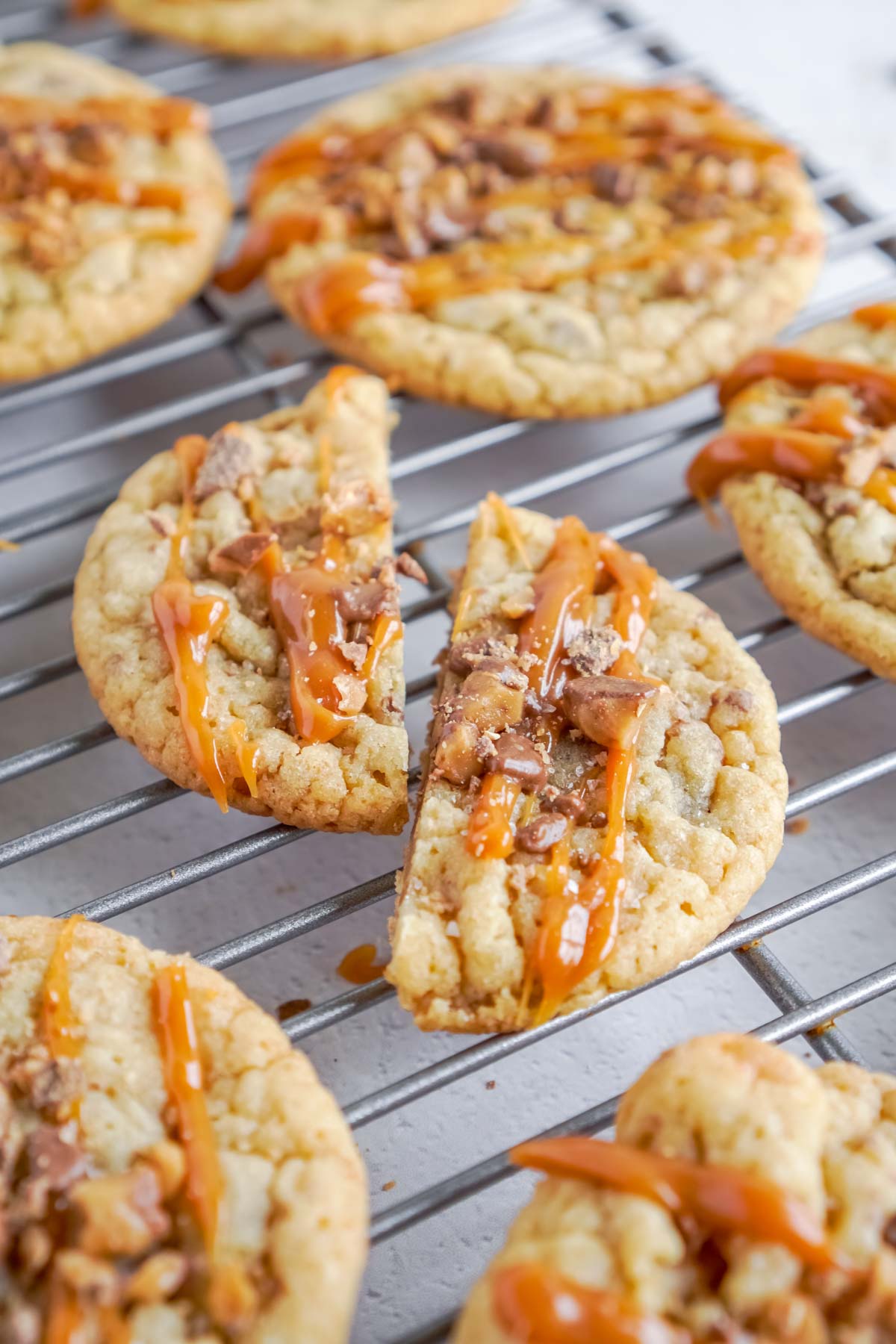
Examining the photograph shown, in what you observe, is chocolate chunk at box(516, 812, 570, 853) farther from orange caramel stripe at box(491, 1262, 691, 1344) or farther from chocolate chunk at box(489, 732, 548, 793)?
orange caramel stripe at box(491, 1262, 691, 1344)

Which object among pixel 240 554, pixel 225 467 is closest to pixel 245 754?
pixel 240 554

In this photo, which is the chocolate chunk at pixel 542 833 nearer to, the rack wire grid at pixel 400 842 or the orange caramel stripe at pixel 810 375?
the rack wire grid at pixel 400 842

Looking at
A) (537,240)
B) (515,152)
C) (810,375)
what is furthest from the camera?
(515,152)

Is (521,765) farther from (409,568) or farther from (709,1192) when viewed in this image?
(709,1192)

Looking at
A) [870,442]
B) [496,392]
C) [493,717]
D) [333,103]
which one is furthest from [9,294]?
[870,442]

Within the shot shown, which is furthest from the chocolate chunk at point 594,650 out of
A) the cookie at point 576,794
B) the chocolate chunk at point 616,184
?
the chocolate chunk at point 616,184

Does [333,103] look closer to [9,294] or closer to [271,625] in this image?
[9,294]
